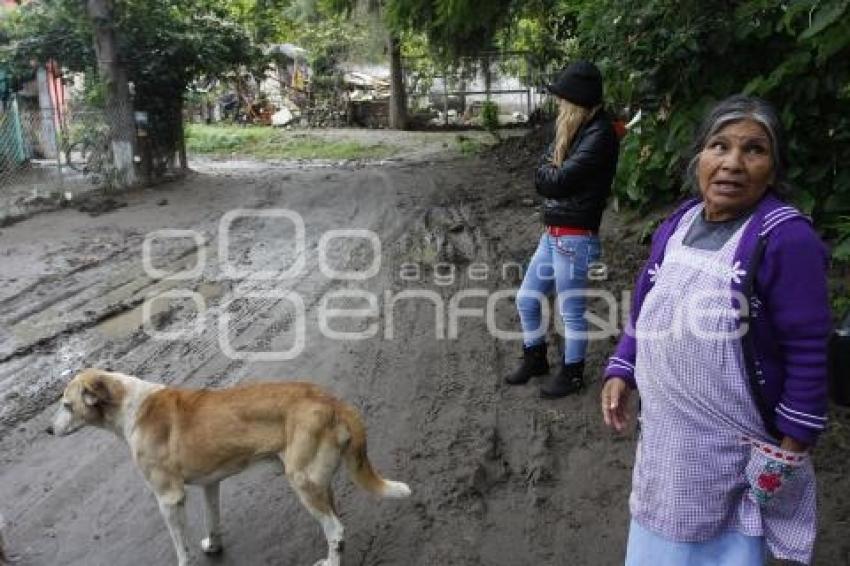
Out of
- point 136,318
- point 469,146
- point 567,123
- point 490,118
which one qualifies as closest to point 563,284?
point 567,123

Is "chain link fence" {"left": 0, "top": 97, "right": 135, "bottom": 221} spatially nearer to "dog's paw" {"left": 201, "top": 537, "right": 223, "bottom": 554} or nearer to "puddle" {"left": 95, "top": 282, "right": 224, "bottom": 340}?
"puddle" {"left": 95, "top": 282, "right": 224, "bottom": 340}

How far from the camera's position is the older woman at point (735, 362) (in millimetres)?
2047

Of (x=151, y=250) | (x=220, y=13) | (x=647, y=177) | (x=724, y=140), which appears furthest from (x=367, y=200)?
(x=724, y=140)

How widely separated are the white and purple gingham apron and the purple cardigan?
0.05 metres

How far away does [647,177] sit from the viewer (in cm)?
902

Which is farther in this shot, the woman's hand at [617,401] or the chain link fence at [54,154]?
the chain link fence at [54,154]

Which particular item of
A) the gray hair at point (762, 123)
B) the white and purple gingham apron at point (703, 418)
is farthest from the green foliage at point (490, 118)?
the white and purple gingham apron at point (703, 418)

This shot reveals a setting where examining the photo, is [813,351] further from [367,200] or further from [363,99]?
[363,99]

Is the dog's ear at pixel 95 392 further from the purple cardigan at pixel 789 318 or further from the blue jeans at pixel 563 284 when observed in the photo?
the purple cardigan at pixel 789 318

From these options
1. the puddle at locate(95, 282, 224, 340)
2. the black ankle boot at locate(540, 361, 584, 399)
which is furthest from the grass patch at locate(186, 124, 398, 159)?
the black ankle boot at locate(540, 361, 584, 399)

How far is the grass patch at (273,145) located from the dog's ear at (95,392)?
16615 millimetres

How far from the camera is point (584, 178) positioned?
187 inches

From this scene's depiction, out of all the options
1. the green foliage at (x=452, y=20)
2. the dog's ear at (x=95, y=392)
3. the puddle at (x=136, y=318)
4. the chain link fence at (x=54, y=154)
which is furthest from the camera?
the green foliage at (x=452, y=20)

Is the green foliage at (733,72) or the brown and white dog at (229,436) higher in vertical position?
the green foliage at (733,72)
